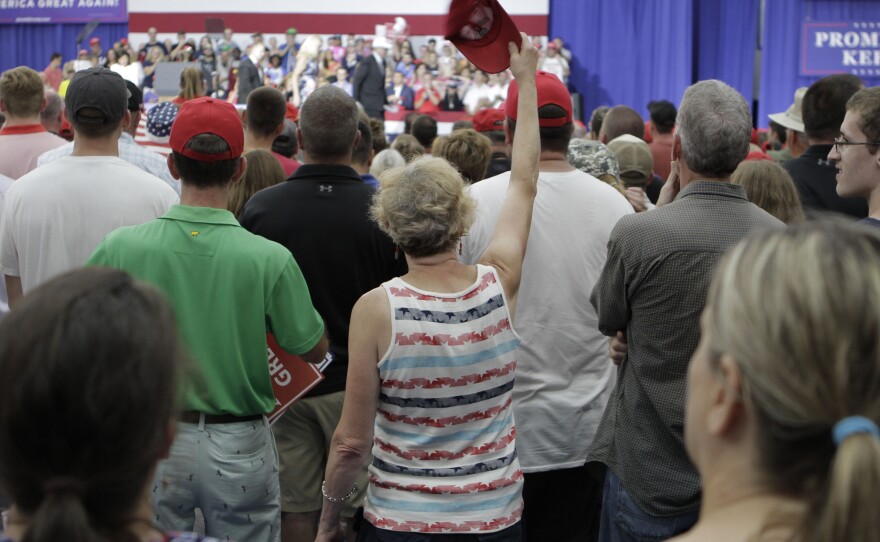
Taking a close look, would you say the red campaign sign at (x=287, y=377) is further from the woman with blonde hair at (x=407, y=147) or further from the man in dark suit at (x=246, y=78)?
the man in dark suit at (x=246, y=78)

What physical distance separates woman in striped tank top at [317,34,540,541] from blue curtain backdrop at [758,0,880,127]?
51.9ft

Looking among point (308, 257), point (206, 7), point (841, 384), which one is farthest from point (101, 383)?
point (206, 7)

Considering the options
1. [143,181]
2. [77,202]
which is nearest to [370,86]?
→ [143,181]

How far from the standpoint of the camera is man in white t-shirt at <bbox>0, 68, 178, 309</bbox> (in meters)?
2.86

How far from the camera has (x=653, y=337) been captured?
7.40 ft

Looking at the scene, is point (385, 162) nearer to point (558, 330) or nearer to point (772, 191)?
point (558, 330)

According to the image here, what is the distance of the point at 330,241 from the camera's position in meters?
3.02

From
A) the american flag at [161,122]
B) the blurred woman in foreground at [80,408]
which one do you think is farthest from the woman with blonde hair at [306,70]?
the blurred woman in foreground at [80,408]

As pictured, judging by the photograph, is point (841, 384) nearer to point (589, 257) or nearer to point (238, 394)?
point (238, 394)

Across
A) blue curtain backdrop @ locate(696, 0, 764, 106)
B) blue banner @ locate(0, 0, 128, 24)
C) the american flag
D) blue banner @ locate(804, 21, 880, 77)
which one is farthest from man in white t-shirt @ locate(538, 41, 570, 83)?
the american flag

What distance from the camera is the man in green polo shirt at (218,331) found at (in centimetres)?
239

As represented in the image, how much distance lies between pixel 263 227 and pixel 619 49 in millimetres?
16680

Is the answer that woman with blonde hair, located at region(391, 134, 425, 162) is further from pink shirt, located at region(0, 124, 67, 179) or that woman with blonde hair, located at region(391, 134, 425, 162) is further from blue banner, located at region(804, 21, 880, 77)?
blue banner, located at region(804, 21, 880, 77)

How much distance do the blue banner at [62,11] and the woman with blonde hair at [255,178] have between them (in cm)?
1922
